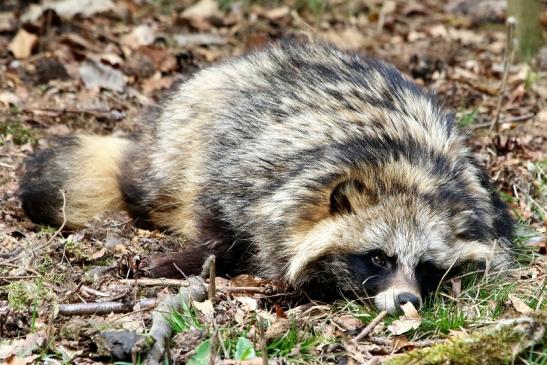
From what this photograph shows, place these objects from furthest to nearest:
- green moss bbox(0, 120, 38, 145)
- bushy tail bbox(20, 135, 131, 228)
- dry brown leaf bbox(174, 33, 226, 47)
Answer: dry brown leaf bbox(174, 33, 226, 47)
green moss bbox(0, 120, 38, 145)
bushy tail bbox(20, 135, 131, 228)

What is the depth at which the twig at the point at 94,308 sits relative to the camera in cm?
432

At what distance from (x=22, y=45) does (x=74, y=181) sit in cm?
266

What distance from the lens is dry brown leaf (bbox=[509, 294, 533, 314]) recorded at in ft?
14.2

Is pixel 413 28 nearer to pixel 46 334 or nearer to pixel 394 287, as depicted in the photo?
pixel 394 287

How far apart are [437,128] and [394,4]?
6245 mm

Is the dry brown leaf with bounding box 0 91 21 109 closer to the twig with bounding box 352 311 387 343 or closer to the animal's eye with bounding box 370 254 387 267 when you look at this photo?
the animal's eye with bounding box 370 254 387 267

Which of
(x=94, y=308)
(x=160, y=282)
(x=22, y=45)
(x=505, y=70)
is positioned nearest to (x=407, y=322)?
(x=160, y=282)

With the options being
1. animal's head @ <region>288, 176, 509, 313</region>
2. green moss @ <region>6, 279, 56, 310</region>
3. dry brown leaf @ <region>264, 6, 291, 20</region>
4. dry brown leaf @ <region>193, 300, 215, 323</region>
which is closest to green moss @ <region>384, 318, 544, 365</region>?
animal's head @ <region>288, 176, 509, 313</region>

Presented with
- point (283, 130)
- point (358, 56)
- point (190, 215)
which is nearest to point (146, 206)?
point (190, 215)

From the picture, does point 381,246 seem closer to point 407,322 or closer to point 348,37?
point 407,322

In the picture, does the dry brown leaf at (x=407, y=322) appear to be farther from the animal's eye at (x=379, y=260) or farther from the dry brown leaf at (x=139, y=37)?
the dry brown leaf at (x=139, y=37)

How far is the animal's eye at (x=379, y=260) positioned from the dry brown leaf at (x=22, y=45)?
16.0 feet

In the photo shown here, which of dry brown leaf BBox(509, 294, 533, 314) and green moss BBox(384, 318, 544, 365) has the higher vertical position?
green moss BBox(384, 318, 544, 365)

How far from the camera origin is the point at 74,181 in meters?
6.09
